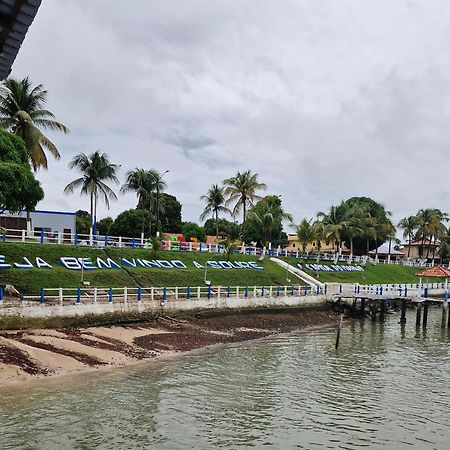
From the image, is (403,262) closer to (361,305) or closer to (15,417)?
(361,305)

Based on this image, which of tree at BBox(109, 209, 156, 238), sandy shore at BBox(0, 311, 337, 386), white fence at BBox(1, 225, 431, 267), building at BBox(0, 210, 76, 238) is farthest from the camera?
tree at BBox(109, 209, 156, 238)

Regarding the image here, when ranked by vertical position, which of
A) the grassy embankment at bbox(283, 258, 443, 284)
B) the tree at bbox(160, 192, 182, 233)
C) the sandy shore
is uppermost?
the tree at bbox(160, 192, 182, 233)

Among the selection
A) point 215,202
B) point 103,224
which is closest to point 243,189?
point 215,202

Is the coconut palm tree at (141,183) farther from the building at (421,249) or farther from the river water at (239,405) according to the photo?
the building at (421,249)

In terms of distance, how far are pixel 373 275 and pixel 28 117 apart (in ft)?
173

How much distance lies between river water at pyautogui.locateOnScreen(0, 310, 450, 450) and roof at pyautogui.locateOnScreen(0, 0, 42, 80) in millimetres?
9653

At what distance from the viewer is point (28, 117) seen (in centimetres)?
3706

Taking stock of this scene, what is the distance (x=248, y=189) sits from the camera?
67.9 meters

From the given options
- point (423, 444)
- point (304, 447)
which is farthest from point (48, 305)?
point (423, 444)

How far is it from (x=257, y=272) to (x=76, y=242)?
1925 centimetres

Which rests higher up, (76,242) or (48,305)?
(76,242)

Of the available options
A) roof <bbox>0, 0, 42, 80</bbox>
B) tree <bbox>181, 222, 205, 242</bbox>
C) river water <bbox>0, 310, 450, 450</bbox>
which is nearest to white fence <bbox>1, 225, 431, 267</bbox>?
river water <bbox>0, 310, 450, 450</bbox>

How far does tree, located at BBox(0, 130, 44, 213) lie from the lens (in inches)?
1063

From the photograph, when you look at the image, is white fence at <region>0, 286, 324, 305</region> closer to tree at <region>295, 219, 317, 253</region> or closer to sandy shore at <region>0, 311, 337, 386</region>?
sandy shore at <region>0, 311, 337, 386</region>
